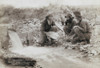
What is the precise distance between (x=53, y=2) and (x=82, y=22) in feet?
0.88

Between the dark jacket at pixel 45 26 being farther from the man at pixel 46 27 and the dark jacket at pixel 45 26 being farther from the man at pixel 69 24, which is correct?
the man at pixel 69 24

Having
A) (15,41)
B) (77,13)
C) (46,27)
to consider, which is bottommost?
(15,41)

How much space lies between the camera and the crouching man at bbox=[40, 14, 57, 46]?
1.44 meters

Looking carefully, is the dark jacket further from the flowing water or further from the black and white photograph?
the flowing water

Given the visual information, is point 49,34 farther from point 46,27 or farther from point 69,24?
point 69,24

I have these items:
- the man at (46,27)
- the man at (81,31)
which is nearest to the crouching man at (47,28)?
the man at (46,27)

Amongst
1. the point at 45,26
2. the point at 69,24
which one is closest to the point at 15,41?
the point at 45,26

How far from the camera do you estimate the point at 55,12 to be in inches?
56.7

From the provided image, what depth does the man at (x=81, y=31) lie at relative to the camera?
141 centimetres

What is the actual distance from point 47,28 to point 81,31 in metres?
0.26

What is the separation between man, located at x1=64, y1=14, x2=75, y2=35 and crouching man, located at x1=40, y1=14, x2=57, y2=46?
88 millimetres

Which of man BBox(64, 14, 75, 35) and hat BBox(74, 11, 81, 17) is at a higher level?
hat BBox(74, 11, 81, 17)

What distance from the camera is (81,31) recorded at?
141 cm

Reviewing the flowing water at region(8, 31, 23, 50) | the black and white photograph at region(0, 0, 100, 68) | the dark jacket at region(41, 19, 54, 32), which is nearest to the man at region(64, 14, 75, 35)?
the black and white photograph at region(0, 0, 100, 68)
